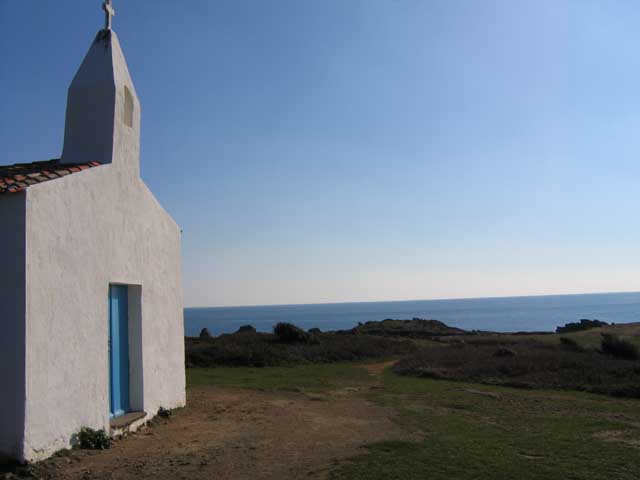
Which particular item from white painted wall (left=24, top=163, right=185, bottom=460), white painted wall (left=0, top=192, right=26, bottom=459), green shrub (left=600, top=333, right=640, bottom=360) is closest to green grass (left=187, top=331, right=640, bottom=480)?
white painted wall (left=24, top=163, right=185, bottom=460)

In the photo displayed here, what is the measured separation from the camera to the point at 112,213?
425 inches

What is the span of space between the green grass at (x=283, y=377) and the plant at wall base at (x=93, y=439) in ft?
26.3

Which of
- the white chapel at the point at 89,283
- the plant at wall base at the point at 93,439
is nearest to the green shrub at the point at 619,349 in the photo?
the white chapel at the point at 89,283

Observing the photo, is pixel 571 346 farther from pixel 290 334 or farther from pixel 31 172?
pixel 31 172

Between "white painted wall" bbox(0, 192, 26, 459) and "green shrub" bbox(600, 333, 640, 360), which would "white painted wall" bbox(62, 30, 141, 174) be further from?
"green shrub" bbox(600, 333, 640, 360)

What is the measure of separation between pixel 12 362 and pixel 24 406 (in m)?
0.61

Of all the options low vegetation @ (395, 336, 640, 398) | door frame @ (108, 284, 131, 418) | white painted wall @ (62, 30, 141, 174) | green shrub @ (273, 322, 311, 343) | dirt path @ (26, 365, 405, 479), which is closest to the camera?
dirt path @ (26, 365, 405, 479)

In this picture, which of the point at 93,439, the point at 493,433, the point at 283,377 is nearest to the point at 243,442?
the point at 93,439

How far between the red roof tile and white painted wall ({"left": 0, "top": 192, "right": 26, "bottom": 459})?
0.78ft

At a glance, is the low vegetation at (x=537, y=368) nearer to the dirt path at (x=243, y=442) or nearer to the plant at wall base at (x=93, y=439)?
the dirt path at (x=243, y=442)

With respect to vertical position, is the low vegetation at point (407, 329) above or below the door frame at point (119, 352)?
below

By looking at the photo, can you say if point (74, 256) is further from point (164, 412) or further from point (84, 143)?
point (164, 412)

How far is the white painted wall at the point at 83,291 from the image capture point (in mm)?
8336

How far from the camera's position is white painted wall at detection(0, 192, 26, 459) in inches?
312
